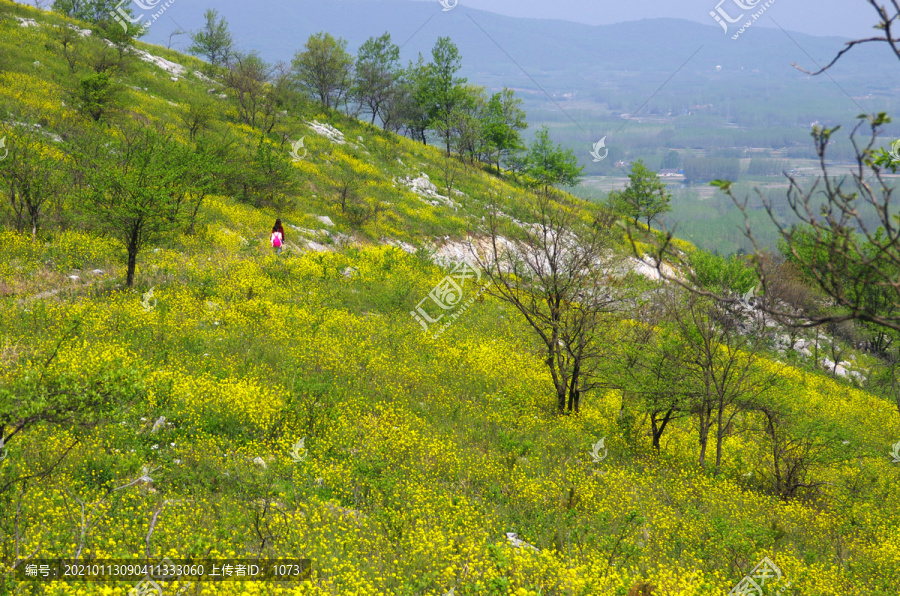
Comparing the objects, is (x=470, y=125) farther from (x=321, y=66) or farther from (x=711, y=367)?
(x=711, y=367)

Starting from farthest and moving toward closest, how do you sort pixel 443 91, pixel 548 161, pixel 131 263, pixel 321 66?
pixel 548 161 < pixel 443 91 < pixel 321 66 < pixel 131 263

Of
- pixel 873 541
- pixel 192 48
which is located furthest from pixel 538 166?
pixel 873 541

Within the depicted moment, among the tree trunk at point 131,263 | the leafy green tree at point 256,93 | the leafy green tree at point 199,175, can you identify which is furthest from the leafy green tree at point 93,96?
the tree trunk at point 131,263

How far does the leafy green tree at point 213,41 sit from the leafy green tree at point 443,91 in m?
20.2

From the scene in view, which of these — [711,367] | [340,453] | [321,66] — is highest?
[321,66]

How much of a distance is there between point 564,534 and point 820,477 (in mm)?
10139

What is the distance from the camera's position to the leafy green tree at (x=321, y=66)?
43.8 metres

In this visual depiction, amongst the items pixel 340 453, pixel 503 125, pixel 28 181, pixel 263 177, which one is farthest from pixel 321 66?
pixel 340 453

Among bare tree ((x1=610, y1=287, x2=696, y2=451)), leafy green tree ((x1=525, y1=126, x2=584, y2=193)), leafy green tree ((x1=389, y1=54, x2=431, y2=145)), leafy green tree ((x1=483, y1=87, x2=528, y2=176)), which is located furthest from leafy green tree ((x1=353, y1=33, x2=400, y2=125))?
bare tree ((x1=610, y1=287, x2=696, y2=451))

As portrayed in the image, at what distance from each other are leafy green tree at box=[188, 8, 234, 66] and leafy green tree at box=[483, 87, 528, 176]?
27.3 metres

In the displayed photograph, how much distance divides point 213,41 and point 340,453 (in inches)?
2070

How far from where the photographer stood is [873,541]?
32.5ft

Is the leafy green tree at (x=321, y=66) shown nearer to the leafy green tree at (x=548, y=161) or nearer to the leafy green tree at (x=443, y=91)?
the leafy green tree at (x=443, y=91)

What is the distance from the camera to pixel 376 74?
4981 cm
